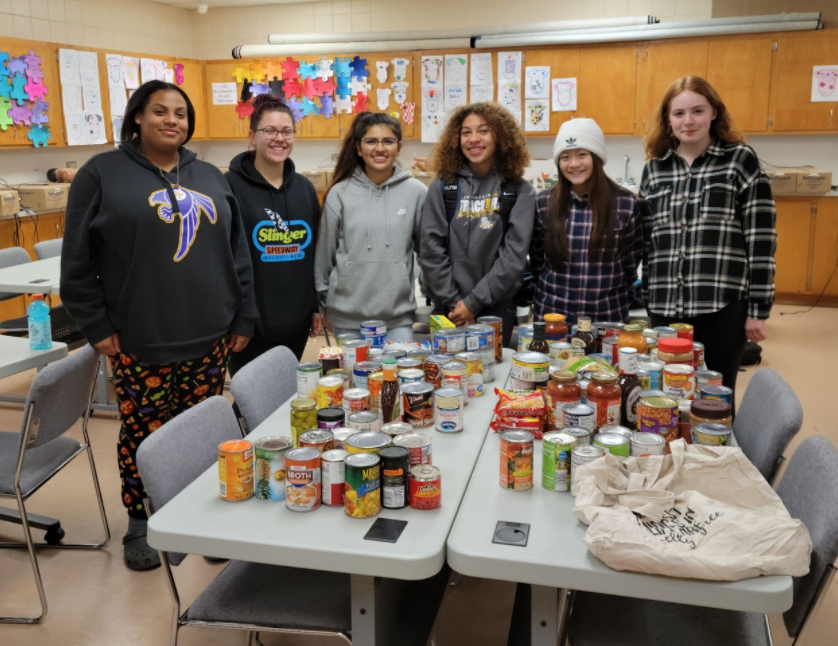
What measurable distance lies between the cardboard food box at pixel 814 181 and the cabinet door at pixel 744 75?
57 centimetres

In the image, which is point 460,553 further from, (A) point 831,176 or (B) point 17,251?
(A) point 831,176

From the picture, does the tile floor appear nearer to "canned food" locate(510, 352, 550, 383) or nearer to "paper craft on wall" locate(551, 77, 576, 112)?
"canned food" locate(510, 352, 550, 383)

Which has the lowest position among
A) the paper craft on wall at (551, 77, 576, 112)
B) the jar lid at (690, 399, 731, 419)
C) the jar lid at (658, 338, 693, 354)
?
the jar lid at (690, 399, 731, 419)

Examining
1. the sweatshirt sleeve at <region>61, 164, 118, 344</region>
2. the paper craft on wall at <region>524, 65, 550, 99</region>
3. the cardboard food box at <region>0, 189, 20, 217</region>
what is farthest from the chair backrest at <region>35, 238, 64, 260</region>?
the paper craft on wall at <region>524, 65, 550, 99</region>

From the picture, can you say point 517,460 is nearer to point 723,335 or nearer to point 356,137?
point 723,335

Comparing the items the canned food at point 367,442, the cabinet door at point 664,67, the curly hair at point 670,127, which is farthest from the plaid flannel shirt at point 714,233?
the cabinet door at point 664,67

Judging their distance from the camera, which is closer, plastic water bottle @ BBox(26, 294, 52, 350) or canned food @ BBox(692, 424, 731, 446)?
canned food @ BBox(692, 424, 731, 446)

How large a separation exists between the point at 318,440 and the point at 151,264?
109 cm

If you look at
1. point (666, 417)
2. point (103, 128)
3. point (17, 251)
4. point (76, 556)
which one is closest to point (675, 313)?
point (666, 417)

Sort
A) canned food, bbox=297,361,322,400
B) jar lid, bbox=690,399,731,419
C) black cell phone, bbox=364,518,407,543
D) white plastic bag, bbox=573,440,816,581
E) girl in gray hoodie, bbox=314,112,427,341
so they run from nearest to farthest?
white plastic bag, bbox=573,440,816,581 → black cell phone, bbox=364,518,407,543 → jar lid, bbox=690,399,731,419 → canned food, bbox=297,361,322,400 → girl in gray hoodie, bbox=314,112,427,341

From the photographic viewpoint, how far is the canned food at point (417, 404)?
1.95 metres

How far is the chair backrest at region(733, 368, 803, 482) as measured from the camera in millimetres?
1834

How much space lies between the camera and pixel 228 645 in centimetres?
225

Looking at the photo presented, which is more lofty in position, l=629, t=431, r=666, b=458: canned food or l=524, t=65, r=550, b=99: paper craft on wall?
l=524, t=65, r=550, b=99: paper craft on wall
